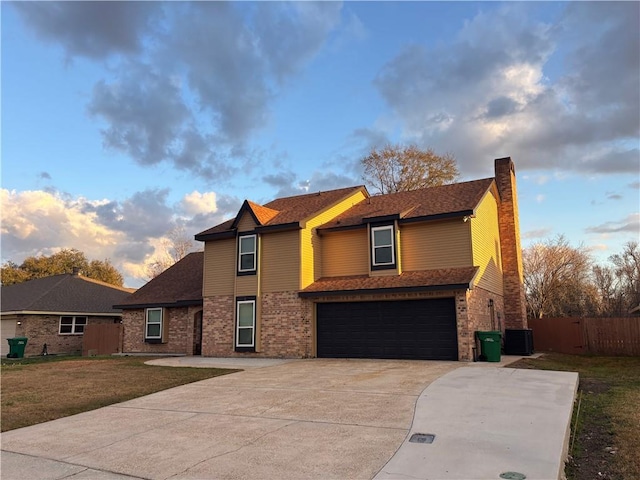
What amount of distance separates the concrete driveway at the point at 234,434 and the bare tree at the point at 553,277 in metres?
29.4

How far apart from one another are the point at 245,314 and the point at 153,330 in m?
6.86

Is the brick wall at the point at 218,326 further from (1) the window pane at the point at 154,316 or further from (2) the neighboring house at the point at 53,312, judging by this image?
(2) the neighboring house at the point at 53,312

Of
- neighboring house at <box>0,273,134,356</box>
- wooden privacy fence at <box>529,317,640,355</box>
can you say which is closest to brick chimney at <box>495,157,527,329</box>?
wooden privacy fence at <box>529,317,640,355</box>

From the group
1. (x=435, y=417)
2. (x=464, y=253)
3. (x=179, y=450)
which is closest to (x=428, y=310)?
(x=464, y=253)

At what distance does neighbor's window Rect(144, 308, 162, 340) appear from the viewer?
2327 centimetres

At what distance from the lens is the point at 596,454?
20.3 feet

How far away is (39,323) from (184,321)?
10768 mm

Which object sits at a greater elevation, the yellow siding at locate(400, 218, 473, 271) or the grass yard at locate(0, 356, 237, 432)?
the yellow siding at locate(400, 218, 473, 271)

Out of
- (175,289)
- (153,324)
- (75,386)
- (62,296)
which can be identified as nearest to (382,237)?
(75,386)

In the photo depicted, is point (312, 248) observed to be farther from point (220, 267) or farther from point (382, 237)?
point (220, 267)

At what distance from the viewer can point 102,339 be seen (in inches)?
991

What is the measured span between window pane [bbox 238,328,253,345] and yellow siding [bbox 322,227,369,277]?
12.6 ft

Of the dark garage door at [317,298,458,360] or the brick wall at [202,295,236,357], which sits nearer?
the dark garage door at [317,298,458,360]

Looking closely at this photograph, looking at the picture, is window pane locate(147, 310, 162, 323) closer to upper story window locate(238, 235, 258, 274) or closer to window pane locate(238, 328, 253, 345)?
window pane locate(238, 328, 253, 345)
